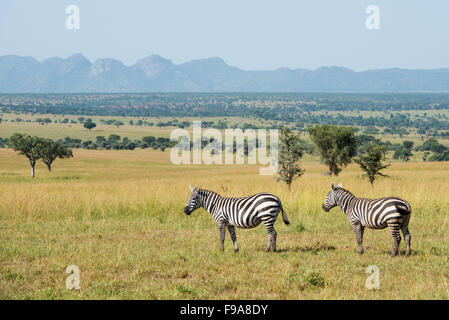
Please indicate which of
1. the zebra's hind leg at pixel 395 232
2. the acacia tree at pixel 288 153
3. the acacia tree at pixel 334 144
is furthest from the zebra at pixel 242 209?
the acacia tree at pixel 334 144

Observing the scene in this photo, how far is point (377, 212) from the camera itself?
38.3 ft

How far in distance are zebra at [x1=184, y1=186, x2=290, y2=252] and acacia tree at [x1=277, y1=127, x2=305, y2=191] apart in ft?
51.9

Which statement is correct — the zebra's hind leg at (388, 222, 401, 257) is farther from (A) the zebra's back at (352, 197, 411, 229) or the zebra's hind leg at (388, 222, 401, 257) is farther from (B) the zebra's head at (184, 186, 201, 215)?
(B) the zebra's head at (184, 186, 201, 215)

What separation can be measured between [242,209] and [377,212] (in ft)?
9.77

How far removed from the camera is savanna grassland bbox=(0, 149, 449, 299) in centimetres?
979

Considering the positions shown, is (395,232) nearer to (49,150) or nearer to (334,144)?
(334,144)

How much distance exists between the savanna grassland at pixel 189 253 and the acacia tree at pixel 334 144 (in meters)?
30.9

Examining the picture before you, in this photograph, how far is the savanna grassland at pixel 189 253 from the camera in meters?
9.79

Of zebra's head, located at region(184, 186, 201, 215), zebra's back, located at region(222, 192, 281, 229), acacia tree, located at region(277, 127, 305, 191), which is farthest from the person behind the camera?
acacia tree, located at region(277, 127, 305, 191)

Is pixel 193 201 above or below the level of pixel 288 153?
above

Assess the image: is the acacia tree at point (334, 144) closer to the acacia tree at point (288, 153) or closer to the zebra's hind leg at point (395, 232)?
the acacia tree at point (288, 153)

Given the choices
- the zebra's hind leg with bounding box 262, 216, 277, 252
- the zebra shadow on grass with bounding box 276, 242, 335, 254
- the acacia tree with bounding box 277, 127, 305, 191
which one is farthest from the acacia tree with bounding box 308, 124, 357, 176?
the zebra's hind leg with bounding box 262, 216, 277, 252

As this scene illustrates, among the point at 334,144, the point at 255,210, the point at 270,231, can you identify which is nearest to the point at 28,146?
the point at 334,144
